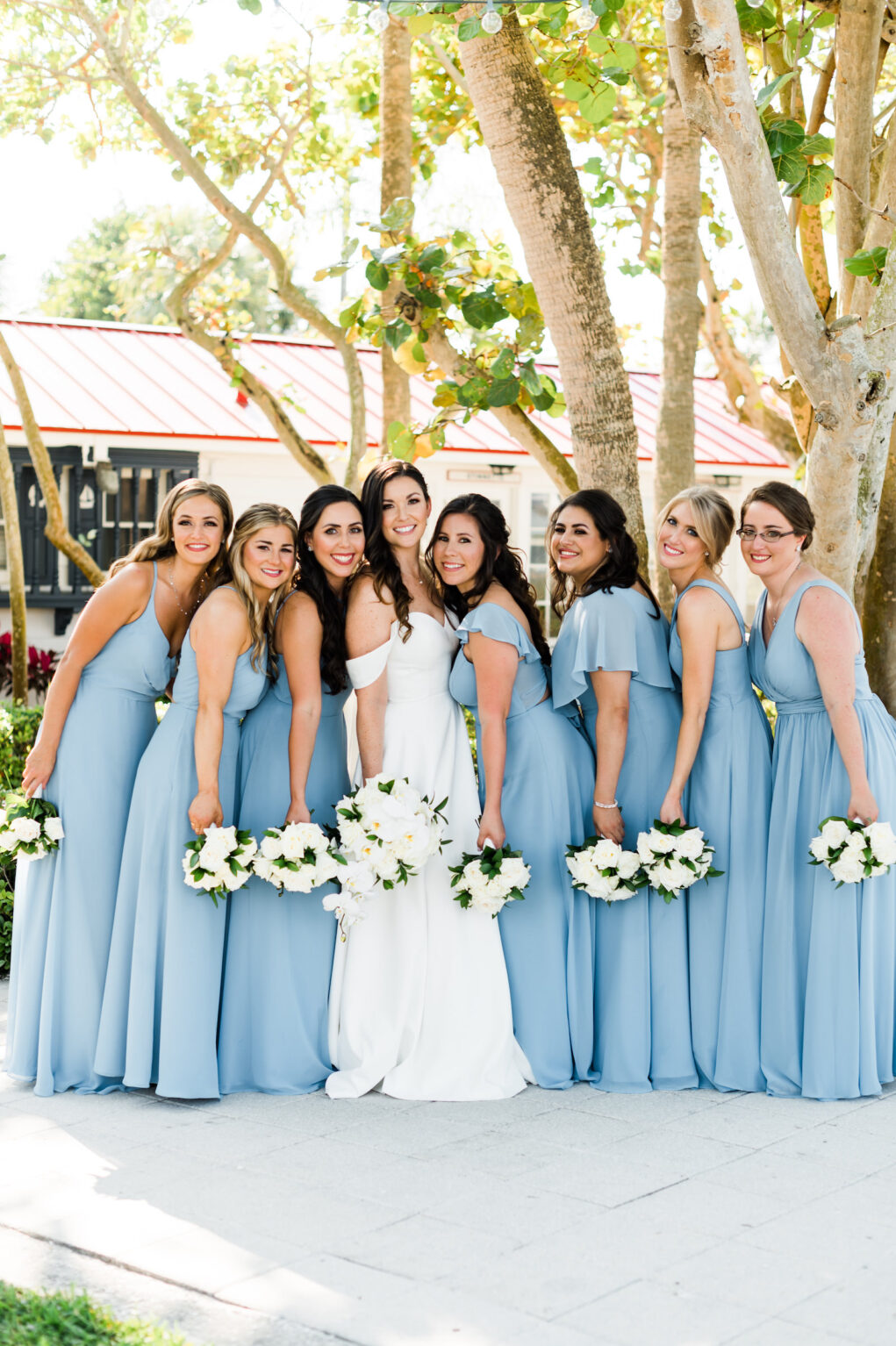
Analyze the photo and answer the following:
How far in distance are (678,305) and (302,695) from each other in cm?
443

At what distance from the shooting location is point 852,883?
5348mm

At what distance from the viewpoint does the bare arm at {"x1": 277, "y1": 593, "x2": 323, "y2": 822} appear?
5.44 meters

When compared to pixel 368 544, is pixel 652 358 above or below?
above

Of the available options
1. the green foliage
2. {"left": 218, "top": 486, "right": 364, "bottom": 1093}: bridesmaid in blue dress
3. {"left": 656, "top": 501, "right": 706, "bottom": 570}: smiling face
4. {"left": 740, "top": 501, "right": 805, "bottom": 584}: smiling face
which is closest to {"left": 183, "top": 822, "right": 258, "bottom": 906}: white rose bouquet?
{"left": 218, "top": 486, "right": 364, "bottom": 1093}: bridesmaid in blue dress

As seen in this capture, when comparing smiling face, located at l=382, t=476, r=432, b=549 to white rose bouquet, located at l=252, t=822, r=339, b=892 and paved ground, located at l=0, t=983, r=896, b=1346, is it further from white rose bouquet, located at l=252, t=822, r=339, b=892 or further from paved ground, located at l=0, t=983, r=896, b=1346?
paved ground, located at l=0, t=983, r=896, b=1346

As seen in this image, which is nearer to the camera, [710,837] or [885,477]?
[710,837]

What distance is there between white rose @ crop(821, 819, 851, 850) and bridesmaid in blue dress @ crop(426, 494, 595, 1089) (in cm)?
104

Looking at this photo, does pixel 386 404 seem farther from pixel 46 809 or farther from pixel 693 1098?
pixel 693 1098

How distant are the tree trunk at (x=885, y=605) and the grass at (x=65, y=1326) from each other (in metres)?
5.69

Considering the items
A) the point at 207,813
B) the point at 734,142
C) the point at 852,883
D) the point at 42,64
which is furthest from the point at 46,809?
the point at 42,64

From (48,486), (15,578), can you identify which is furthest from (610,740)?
(48,486)

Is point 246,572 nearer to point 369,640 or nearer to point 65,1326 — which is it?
point 369,640

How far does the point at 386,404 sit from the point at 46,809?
17.0 ft

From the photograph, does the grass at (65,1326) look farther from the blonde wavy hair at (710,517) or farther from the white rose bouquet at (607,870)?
the blonde wavy hair at (710,517)
